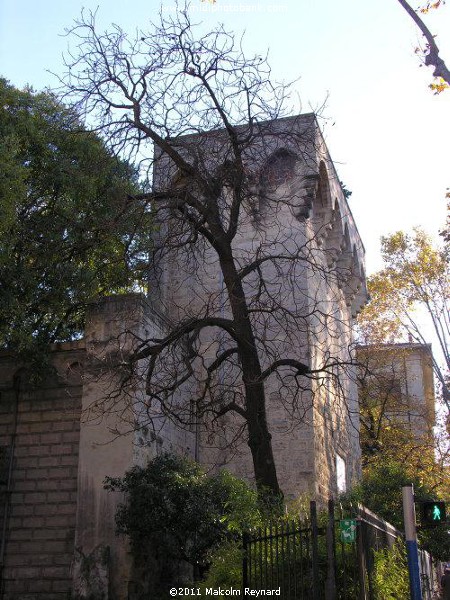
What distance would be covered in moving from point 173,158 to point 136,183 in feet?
14.1

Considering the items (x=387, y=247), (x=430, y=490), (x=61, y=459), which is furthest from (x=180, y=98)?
(x=387, y=247)

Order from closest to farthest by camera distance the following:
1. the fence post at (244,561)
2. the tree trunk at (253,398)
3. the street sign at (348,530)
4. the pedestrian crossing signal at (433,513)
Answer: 1. the street sign at (348,530)
2. the fence post at (244,561)
3. the pedestrian crossing signal at (433,513)
4. the tree trunk at (253,398)

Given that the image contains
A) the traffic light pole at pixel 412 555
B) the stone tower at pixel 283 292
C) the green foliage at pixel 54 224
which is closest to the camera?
the traffic light pole at pixel 412 555

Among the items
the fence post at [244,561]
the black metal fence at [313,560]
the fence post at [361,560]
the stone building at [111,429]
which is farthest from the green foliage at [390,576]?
the stone building at [111,429]

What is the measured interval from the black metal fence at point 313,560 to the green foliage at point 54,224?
6443mm

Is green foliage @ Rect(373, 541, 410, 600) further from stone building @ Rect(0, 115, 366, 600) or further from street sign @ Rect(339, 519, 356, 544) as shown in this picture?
stone building @ Rect(0, 115, 366, 600)

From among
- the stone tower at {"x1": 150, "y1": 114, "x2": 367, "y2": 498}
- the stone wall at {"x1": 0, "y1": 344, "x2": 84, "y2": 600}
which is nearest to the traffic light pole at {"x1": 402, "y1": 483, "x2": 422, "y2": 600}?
the stone tower at {"x1": 150, "y1": 114, "x2": 367, "y2": 498}

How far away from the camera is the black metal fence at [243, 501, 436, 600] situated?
795 centimetres

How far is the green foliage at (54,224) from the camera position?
13711 mm

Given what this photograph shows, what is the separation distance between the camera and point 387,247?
27.7 meters

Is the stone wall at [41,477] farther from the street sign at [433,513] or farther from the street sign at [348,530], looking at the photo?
the street sign at [348,530]

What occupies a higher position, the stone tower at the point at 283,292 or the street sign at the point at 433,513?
the stone tower at the point at 283,292

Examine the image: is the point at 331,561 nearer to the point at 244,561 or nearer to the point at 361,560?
the point at 361,560

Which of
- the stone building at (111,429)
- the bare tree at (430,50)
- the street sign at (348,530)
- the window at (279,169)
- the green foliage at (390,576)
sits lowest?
the green foliage at (390,576)
